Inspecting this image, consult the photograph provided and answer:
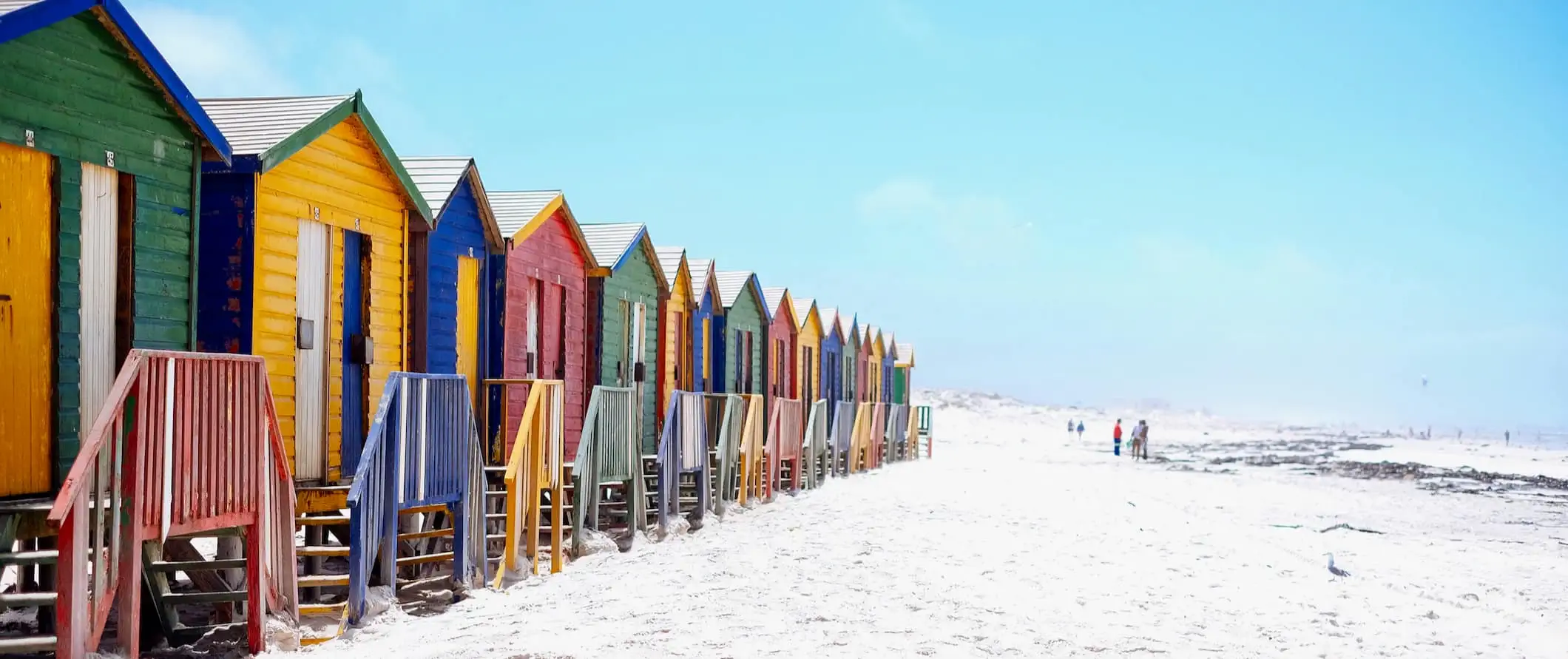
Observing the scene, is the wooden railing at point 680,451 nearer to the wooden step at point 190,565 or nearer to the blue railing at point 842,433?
the wooden step at point 190,565

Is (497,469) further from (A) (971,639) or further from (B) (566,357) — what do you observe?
(A) (971,639)

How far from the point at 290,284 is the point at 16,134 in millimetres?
2809

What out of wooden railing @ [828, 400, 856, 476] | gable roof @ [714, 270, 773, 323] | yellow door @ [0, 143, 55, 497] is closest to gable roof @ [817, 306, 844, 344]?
wooden railing @ [828, 400, 856, 476]

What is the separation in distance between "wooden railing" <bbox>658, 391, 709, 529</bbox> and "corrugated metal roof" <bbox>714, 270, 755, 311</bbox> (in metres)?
6.67

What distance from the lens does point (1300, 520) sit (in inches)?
779

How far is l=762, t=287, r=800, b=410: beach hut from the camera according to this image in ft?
84.1

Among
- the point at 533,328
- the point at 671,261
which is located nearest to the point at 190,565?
the point at 533,328

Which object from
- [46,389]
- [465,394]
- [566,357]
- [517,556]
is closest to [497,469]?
[517,556]

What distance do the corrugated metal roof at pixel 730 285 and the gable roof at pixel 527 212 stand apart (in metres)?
6.69

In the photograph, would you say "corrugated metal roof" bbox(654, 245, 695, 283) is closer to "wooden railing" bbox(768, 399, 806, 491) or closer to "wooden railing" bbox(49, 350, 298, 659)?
"wooden railing" bbox(768, 399, 806, 491)

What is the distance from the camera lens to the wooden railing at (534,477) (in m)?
→ 10.9

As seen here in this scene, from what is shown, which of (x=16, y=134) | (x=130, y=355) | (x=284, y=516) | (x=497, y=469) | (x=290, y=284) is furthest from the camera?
(x=497, y=469)

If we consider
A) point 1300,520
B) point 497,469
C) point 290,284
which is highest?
point 290,284

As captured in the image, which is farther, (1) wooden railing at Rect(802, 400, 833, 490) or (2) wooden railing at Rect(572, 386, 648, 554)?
(1) wooden railing at Rect(802, 400, 833, 490)
